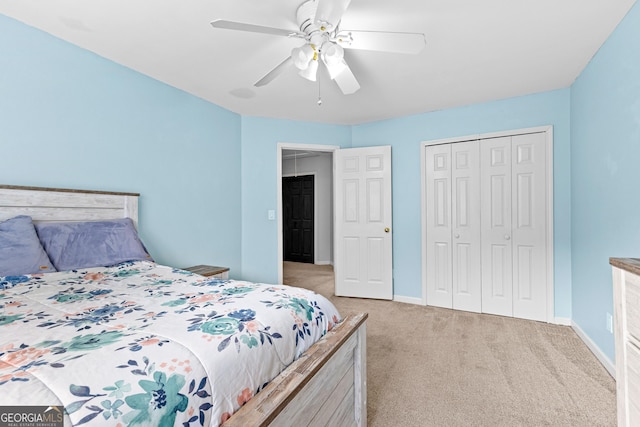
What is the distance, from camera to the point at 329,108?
350 centimetres

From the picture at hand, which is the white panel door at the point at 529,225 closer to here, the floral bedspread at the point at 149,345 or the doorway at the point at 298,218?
the floral bedspread at the point at 149,345

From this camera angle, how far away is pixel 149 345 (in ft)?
2.56

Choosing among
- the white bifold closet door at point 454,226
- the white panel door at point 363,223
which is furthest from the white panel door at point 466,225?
the white panel door at point 363,223

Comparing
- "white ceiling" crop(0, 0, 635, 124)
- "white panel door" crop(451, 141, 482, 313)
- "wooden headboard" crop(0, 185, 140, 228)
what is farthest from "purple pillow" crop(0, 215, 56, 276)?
"white panel door" crop(451, 141, 482, 313)

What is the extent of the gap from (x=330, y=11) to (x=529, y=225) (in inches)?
112

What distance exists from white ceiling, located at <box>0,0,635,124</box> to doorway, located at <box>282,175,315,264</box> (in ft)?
12.0

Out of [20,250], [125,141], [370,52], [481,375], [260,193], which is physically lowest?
[481,375]

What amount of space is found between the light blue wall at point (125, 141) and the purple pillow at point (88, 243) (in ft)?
1.19

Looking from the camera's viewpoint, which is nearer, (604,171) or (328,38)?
(328,38)

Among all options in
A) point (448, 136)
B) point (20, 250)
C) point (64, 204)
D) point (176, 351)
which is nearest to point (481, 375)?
point (176, 351)

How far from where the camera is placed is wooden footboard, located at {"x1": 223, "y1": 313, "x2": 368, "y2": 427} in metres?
0.82

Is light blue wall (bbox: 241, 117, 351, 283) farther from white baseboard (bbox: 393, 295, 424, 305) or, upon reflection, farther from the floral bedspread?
the floral bedspread

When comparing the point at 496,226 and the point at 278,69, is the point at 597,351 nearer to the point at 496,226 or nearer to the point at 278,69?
the point at 496,226

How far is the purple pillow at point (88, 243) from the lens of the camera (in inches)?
71.7
